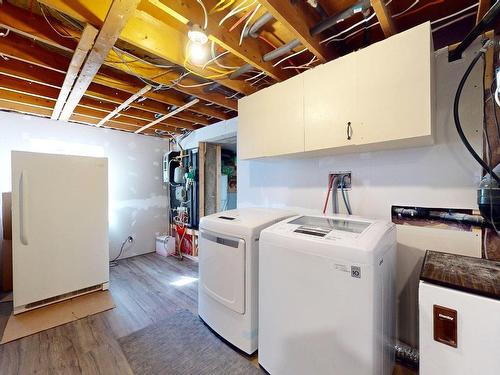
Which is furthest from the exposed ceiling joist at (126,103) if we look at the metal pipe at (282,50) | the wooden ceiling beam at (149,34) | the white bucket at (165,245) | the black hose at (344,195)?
the white bucket at (165,245)

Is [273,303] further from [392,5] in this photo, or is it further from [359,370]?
[392,5]

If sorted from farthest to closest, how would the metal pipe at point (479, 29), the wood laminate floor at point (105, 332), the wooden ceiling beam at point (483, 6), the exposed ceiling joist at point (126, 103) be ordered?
1. the exposed ceiling joist at point (126, 103)
2. the wood laminate floor at point (105, 332)
3. the wooden ceiling beam at point (483, 6)
4. the metal pipe at point (479, 29)

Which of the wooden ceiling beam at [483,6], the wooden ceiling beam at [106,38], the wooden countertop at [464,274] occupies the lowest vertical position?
the wooden countertop at [464,274]

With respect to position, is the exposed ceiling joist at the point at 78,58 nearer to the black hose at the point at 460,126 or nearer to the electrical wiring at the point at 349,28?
the electrical wiring at the point at 349,28

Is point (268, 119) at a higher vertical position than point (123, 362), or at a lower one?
higher

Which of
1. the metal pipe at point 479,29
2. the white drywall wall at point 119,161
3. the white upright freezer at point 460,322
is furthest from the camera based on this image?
the white drywall wall at point 119,161

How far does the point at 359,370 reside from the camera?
43.4 inches

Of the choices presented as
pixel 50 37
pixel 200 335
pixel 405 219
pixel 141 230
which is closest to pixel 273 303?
pixel 200 335

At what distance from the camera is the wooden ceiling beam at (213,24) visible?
125 cm

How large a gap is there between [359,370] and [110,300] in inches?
102

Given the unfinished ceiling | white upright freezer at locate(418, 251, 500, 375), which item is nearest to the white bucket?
the unfinished ceiling

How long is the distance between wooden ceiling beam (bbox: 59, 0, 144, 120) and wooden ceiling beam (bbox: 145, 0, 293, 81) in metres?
0.15

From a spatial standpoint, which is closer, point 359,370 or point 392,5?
point 359,370

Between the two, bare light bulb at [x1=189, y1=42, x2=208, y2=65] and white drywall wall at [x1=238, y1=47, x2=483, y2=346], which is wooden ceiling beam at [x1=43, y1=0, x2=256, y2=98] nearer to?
bare light bulb at [x1=189, y1=42, x2=208, y2=65]
